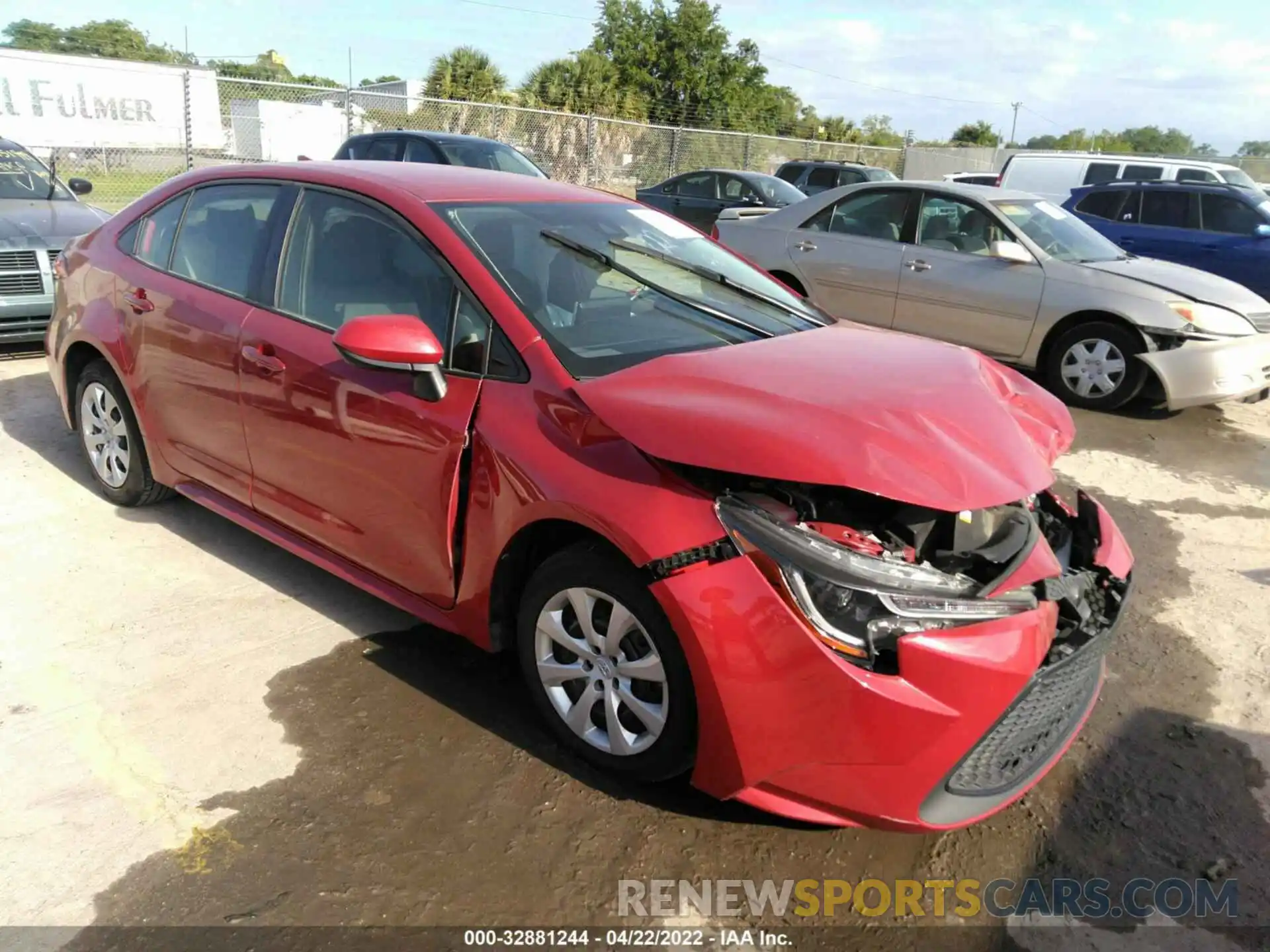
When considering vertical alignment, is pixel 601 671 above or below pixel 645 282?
below

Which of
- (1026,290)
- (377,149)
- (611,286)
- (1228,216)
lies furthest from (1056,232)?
(377,149)

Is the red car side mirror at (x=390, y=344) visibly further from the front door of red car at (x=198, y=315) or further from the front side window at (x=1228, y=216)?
the front side window at (x=1228, y=216)

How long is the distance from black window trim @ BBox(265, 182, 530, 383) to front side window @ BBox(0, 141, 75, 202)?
575 cm

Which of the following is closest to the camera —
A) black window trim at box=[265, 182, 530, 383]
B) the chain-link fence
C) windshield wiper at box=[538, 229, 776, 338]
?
black window trim at box=[265, 182, 530, 383]

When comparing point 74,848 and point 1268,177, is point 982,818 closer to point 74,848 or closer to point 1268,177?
point 74,848

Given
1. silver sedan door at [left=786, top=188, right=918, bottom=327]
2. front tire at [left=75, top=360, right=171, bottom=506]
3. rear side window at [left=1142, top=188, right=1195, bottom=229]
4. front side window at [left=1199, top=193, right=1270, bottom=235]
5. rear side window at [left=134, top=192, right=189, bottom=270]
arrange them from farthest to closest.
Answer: rear side window at [left=1142, top=188, right=1195, bottom=229] < front side window at [left=1199, top=193, right=1270, bottom=235] < silver sedan door at [left=786, top=188, right=918, bottom=327] < front tire at [left=75, top=360, right=171, bottom=506] < rear side window at [left=134, top=192, right=189, bottom=270]

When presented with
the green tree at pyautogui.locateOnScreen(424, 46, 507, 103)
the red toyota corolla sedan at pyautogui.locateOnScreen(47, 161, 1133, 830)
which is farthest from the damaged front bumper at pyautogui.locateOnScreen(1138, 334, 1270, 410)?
the green tree at pyautogui.locateOnScreen(424, 46, 507, 103)

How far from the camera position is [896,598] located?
2223 mm

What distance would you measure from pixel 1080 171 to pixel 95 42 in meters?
78.9

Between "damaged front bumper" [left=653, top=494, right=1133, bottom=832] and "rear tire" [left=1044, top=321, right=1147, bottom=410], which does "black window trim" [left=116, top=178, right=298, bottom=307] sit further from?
"rear tire" [left=1044, top=321, right=1147, bottom=410]

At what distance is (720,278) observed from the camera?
364cm

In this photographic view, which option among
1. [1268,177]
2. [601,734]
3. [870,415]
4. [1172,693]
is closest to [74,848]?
[601,734]

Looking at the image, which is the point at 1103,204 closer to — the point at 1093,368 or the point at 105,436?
the point at 1093,368

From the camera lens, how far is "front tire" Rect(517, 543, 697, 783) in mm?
2424
